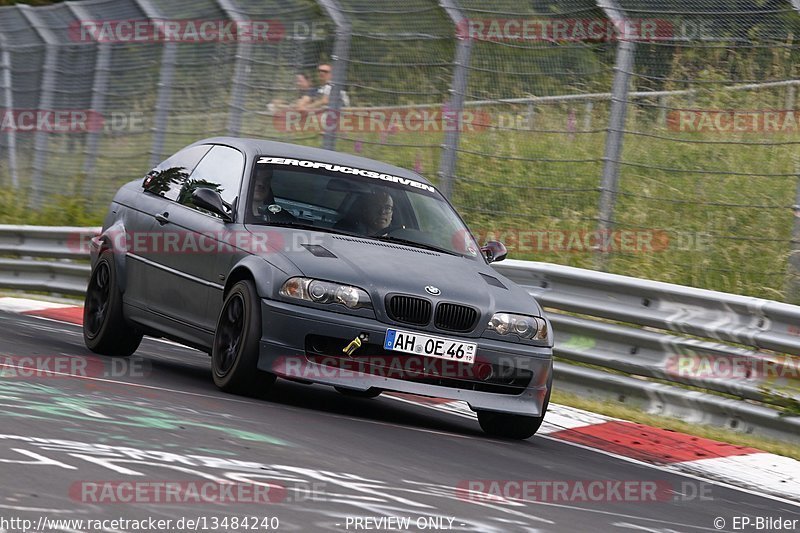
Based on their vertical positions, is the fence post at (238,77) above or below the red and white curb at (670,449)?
above

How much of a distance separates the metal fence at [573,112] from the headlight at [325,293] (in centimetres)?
343

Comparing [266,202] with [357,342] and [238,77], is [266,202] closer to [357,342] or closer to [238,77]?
[357,342]

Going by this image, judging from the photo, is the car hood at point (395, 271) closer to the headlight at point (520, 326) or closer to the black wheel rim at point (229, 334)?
the headlight at point (520, 326)

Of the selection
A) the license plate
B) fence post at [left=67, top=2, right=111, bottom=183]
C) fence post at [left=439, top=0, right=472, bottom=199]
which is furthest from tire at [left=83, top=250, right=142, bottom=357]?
fence post at [left=67, top=2, right=111, bottom=183]

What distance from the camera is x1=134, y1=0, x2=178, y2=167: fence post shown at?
1678 cm

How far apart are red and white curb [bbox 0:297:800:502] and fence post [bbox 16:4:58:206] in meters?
10.9

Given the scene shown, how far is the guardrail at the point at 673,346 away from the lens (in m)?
9.06

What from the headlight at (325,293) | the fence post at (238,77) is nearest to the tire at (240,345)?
the headlight at (325,293)

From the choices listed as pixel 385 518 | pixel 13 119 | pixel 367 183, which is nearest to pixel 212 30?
pixel 13 119

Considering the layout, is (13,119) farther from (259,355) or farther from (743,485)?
(743,485)

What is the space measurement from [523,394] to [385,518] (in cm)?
310

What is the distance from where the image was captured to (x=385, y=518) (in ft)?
16.8

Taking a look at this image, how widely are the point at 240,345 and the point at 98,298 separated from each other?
2.46m

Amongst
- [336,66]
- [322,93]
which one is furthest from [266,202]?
[322,93]
